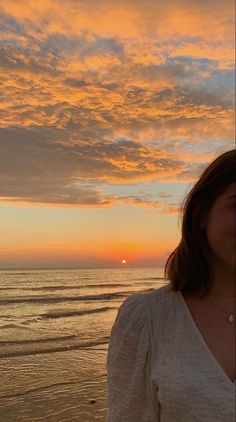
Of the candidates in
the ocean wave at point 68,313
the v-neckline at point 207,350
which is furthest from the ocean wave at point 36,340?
the v-neckline at point 207,350

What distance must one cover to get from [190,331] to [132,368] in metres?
0.25

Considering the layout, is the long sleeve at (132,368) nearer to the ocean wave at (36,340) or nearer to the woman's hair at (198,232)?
the woman's hair at (198,232)

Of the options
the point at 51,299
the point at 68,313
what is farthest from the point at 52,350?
the point at 51,299

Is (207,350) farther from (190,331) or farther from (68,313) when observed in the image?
(68,313)

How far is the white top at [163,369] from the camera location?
1.57m

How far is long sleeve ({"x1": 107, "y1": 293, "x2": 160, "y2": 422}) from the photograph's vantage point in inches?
66.4

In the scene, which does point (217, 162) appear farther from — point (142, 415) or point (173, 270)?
point (142, 415)

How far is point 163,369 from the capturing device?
1.62 metres

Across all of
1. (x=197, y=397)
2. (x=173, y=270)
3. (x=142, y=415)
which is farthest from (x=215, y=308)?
(x=142, y=415)

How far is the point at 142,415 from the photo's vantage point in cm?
170

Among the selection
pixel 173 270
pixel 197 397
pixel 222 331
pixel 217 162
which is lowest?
pixel 197 397

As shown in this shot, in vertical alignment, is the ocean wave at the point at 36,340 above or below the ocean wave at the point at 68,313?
below

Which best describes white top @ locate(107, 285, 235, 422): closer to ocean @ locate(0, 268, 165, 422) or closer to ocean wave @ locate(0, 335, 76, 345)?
ocean @ locate(0, 268, 165, 422)

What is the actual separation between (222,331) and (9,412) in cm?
647
